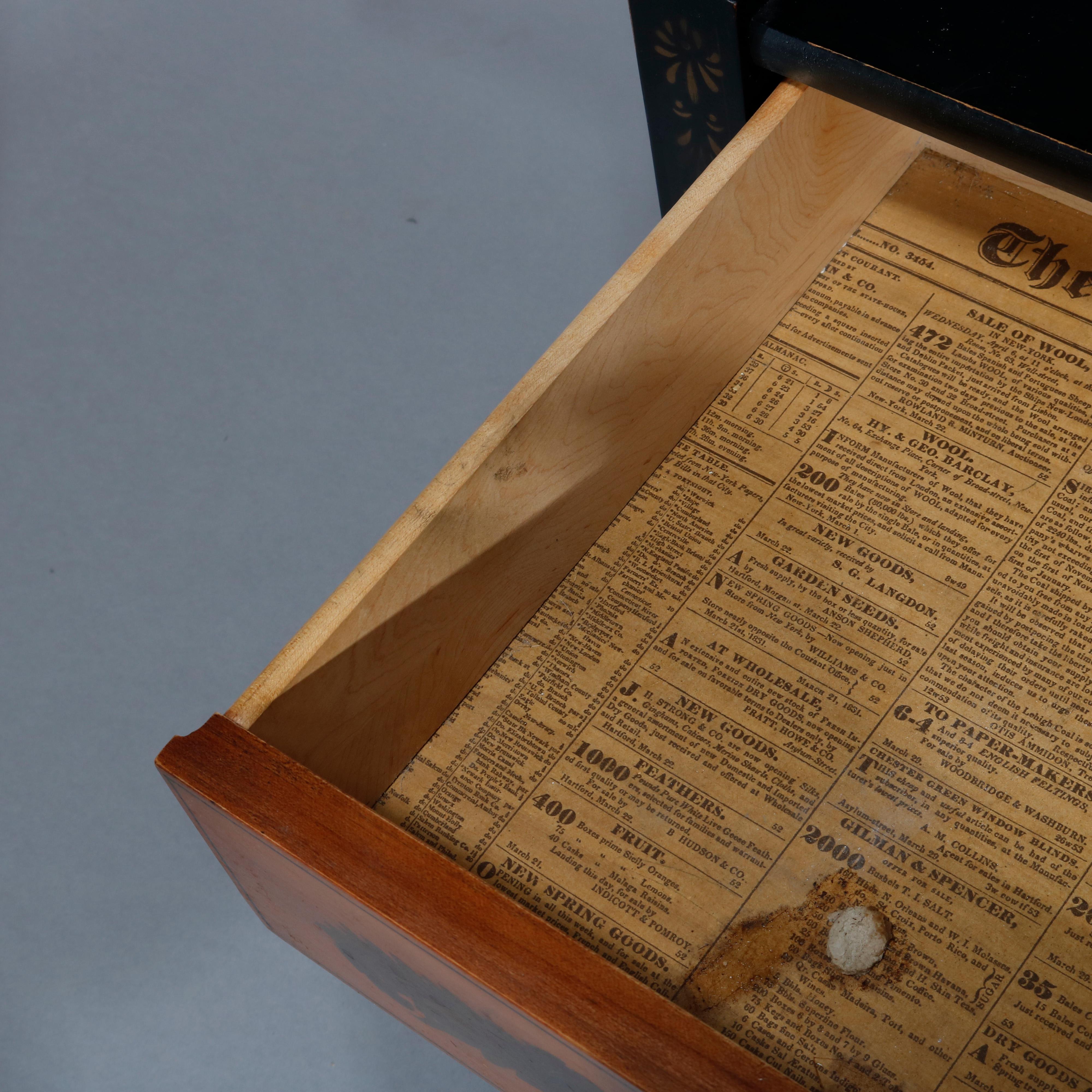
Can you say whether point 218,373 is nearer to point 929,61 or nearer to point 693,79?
point 693,79

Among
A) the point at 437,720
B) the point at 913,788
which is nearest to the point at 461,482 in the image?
the point at 437,720

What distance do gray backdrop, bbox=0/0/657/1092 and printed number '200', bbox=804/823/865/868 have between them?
1.66 ft

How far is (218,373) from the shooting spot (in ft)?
5.62

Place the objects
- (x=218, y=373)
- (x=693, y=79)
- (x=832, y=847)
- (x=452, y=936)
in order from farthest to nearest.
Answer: (x=218, y=373) < (x=693, y=79) < (x=832, y=847) < (x=452, y=936)

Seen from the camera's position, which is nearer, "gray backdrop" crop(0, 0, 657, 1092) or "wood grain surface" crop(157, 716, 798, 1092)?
"wood grain surface" crop(157, 716, 798, 1092)

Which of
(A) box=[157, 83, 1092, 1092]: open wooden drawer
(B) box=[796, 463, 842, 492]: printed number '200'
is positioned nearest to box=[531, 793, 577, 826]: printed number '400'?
(A) box=[157, 83, 1092, 1092]: open wooden drawer

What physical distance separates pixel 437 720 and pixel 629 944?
0.82 feet

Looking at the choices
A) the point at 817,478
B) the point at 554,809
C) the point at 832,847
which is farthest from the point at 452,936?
the point at 817,478

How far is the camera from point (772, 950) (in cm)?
98

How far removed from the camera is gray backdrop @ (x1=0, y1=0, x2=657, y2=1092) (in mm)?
1351

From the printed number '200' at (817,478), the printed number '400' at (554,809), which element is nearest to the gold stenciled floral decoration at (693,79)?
the printed number '200' at (817,478)

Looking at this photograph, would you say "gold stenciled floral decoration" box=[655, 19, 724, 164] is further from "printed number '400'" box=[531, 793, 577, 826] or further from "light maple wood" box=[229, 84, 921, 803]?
"printed number '400'" box=[531, 793, 577, 826]

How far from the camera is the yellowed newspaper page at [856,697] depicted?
0.96 meters

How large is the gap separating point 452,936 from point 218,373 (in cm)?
109
